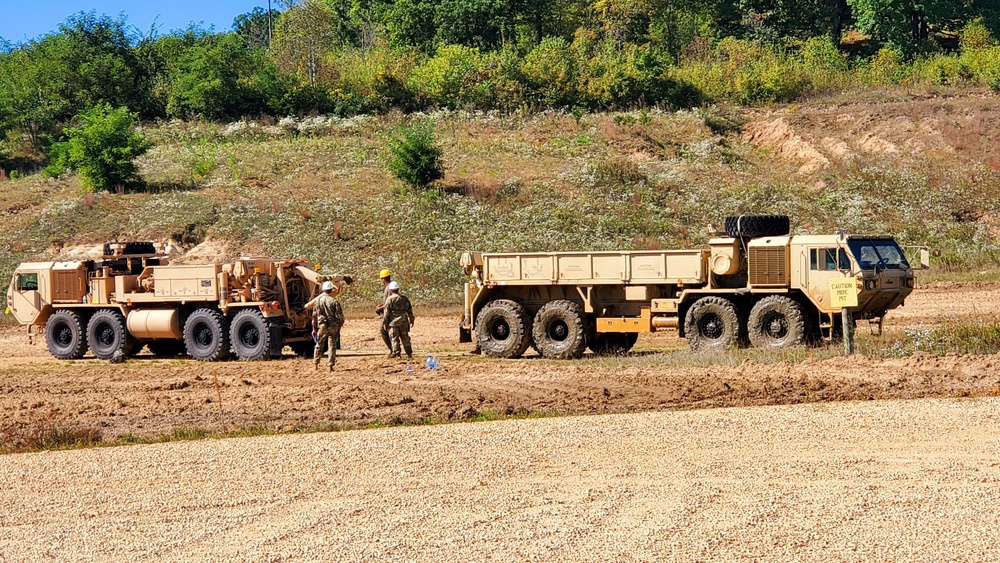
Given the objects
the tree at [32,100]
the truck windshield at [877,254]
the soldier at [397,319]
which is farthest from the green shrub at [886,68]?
the soldier at [397,319]

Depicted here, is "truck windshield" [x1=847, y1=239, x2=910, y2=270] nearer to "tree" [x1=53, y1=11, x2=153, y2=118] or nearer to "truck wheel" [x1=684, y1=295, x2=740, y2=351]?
"truck wheel" [x1=684, y1=295, x2=740, y2=351]

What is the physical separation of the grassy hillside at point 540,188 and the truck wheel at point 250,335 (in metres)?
9.71

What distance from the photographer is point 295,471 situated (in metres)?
11.3

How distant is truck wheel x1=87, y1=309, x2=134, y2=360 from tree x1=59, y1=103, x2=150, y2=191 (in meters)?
18.6

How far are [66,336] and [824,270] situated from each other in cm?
1554

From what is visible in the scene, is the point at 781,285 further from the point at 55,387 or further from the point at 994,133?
the point at 994,133

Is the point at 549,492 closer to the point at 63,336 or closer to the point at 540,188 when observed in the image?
the point at 63,336

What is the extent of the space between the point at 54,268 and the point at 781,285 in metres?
15.1

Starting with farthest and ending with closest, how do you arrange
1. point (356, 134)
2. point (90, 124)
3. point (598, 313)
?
point (356, 134), point (90, 124), point (598, 313)

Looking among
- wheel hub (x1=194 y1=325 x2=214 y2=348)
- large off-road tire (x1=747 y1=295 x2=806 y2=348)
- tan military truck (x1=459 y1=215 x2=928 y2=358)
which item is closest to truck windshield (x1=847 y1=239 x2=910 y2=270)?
tan military truck (x1=459 y1=215 x2=928 y2=358)

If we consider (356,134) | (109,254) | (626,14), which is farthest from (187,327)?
(626,14)

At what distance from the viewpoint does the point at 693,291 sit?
806 inches

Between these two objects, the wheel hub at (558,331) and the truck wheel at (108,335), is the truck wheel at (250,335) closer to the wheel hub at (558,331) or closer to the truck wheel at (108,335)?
the truck wheel at (108,335)

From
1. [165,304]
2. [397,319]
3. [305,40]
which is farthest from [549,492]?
[305,40]
